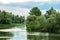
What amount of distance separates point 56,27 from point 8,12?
5.82 metres

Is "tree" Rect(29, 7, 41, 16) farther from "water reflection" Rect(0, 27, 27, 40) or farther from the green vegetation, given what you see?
"water reflection" Rect(0, 27, 27, 40)

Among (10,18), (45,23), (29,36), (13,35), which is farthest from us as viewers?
(10,18)

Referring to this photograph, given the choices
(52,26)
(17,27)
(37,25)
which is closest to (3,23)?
A: (17,27)

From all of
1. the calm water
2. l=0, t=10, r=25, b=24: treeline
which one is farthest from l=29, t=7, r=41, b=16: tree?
the calm water

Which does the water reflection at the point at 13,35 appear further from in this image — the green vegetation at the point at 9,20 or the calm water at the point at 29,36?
the green vegetation at the point at 9,20

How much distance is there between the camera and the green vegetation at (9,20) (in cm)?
1668

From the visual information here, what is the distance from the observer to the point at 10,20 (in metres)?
17.7

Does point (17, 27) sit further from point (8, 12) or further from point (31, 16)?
point (8, 12)

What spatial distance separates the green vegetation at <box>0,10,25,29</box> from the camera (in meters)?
16.7

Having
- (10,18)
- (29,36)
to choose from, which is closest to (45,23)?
(29,36)

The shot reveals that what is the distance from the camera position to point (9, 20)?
57.6 feet

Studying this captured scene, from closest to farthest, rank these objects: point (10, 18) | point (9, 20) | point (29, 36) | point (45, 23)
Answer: point (29, 36) < point (45, 23) < point (9, 20) < point (10, 18)

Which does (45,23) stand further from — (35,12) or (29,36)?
(29,36)

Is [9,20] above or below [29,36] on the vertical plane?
above
